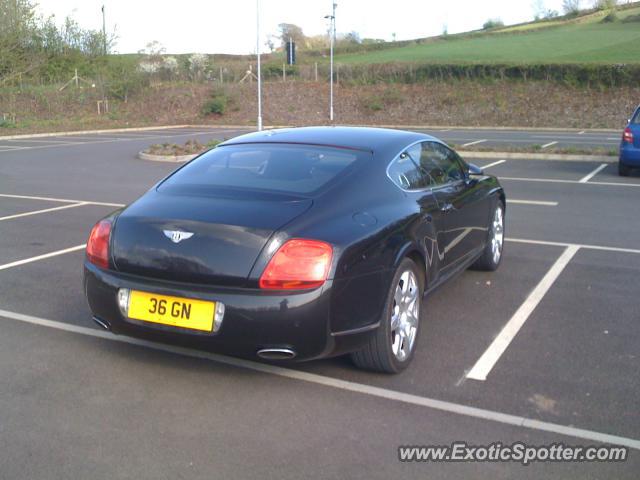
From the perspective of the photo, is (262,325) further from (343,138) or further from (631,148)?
(631,148)

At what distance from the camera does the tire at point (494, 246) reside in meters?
6.87

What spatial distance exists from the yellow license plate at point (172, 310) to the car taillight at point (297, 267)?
37 centimetres

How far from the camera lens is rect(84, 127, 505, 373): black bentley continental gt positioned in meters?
3.99

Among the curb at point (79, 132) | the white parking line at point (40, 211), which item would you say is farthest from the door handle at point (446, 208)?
the curb at point (79, 132)

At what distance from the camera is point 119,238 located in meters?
4.38

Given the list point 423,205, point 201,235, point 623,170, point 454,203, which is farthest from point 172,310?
point 623,170

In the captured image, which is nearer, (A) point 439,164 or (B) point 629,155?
(A) point 439,164

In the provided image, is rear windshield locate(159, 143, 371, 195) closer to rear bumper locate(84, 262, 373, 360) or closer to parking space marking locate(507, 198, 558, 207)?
rear bumper locate(84, 262, 373, 360)

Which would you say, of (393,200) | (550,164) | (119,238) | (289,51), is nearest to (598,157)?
(550,164)

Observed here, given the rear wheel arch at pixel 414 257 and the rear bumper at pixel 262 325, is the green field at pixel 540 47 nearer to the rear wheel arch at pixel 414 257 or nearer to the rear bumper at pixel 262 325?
the rear wheel arch at pixel 414 257

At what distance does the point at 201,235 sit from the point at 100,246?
787 mm

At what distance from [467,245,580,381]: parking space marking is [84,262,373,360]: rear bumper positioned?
37.7 inches

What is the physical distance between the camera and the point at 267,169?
4.98m

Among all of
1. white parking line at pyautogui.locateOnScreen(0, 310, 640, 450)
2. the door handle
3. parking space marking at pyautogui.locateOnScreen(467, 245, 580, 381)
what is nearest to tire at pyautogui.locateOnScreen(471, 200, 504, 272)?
parking space marking at pyautogui.locateOnScreen(467, 245, 580, 381)
